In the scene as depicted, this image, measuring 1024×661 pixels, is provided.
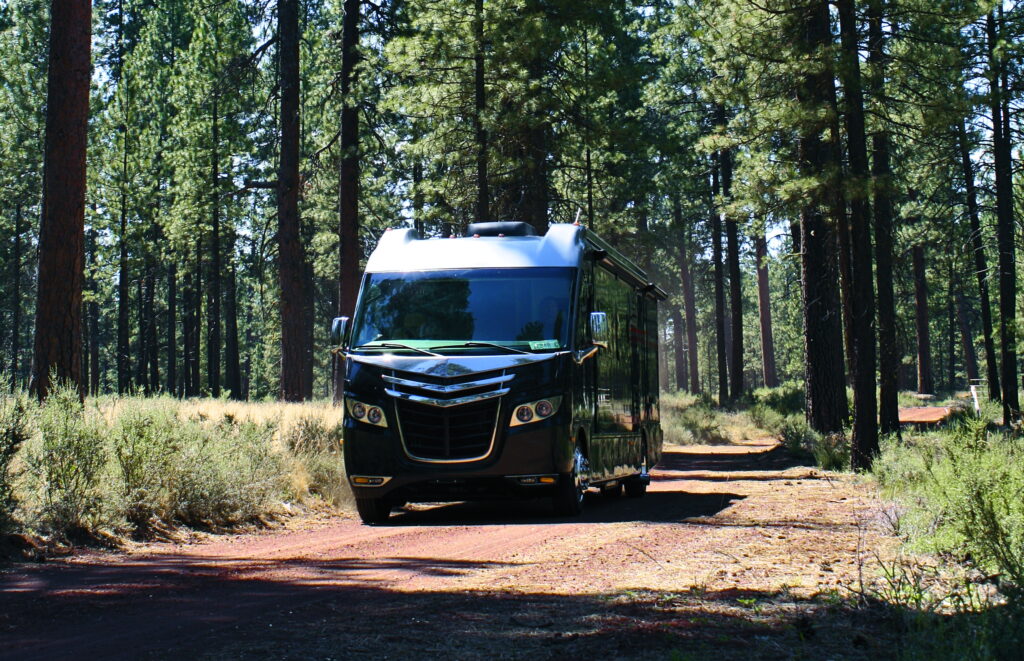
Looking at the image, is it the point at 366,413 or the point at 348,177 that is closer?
the point at 366,413

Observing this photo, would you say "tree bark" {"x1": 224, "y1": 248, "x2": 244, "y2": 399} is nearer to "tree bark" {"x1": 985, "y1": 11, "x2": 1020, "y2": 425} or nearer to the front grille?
"tree bark" {"x1": 985, "y1": 11, "x2": 1020, "y2": 425}

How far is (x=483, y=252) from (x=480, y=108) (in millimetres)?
9689

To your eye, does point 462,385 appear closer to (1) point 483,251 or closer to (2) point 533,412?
(2) point 533,412

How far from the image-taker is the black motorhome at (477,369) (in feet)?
36.0

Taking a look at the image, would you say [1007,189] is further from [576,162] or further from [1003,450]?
[1003,450]

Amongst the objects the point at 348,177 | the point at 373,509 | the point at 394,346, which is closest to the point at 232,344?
the point at 348,177

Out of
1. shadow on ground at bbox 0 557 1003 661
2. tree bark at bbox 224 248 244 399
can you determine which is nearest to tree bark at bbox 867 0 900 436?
shadow on ground at bbox 0 557 1003 661

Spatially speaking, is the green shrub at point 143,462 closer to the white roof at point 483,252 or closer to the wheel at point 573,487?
the white roof at point 483,252

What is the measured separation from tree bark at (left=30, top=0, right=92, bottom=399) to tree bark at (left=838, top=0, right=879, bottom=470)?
11.0 m

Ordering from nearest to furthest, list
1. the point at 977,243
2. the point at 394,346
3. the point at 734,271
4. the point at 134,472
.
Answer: the point at 134,472 → the point at 394,346 → the point at 977,243 → the point at 734,271

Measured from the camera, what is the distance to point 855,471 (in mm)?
17453

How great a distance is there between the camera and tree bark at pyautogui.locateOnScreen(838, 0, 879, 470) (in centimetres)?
1617

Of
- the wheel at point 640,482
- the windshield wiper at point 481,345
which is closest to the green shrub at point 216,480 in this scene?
the windshield wiper at point 481,345

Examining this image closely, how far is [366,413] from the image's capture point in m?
11.3
